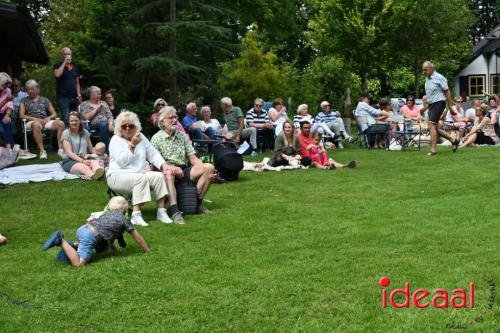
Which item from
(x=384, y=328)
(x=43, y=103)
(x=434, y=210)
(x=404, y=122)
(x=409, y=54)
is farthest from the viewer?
(x=409, y=54)

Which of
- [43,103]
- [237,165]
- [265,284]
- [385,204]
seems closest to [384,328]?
[265,284]

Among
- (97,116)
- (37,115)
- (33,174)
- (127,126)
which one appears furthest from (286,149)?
(127,126)

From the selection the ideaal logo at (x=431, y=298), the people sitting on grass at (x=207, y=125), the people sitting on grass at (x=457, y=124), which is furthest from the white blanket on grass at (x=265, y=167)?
the ideaal logo at (x=431, y=298)

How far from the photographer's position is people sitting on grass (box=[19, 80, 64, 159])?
12875 mm

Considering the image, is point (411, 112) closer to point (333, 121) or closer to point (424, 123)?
point (424, 123)

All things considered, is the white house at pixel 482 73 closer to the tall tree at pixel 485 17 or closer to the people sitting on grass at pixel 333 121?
the tall tree at pixel 485 17

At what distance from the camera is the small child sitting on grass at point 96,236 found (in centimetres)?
559

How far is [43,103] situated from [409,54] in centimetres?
2123

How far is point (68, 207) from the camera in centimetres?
825

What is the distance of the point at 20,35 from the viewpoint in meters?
16.9

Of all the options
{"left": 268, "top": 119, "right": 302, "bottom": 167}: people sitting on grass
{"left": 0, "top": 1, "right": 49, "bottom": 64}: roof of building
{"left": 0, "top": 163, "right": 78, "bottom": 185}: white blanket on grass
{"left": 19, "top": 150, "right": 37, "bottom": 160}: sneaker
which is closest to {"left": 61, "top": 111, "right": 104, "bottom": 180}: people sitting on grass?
{"left": 0, "top": 163, "right": 78, "bottom": 185}: white blanket on grass

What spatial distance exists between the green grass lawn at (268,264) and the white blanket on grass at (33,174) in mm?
1062

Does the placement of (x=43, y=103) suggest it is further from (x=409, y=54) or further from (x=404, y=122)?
(x=409, y=54)

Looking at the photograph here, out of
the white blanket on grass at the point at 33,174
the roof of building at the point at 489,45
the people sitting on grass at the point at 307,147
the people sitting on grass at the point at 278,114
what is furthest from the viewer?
the roof of building at the point at 489,45
